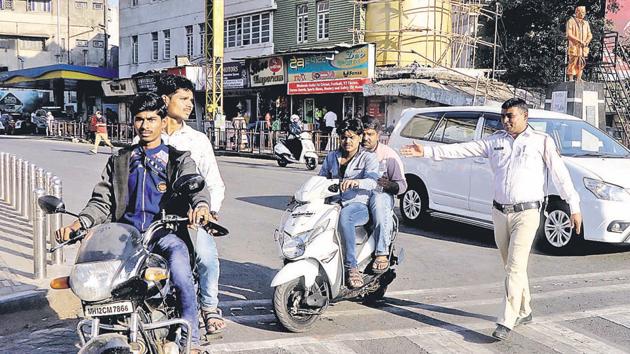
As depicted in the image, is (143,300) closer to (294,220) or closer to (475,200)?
(294,220)

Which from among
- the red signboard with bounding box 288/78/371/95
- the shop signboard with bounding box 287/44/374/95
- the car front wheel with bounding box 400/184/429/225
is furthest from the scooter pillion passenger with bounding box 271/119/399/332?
the red signboard with bounding box 288/78/371/95

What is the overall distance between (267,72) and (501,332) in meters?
25.6

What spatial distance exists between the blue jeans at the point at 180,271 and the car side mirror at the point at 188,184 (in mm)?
459

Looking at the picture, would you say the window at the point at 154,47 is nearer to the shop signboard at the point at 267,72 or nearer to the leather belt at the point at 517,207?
the shop signboard at the point at 267,72

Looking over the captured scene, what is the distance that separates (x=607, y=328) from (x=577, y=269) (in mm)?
2419

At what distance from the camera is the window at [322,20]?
2903 centimetres

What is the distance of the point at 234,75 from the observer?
3198cm

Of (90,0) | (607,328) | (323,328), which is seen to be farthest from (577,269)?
(90,0)

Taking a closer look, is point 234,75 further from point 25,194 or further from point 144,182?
point 144,182

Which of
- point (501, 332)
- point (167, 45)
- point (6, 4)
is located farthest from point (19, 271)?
point (6, 4)

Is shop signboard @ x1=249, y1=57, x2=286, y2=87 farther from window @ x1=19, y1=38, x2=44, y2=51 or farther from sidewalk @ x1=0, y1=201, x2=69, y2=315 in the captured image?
window @ x1=19, y1=38, x2=44, y2=51

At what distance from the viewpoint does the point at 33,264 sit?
275 inches

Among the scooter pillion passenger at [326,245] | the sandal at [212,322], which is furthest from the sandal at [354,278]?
Answer: the sandal at [212,322]

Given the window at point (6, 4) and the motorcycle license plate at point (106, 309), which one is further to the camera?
the window at point (6, 4)
